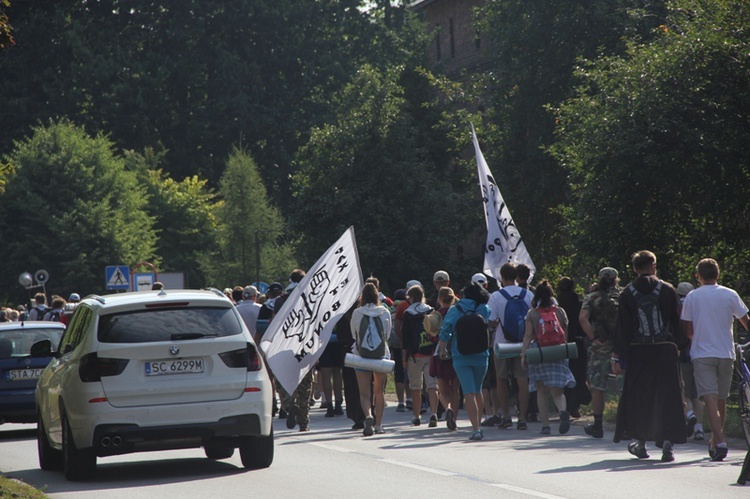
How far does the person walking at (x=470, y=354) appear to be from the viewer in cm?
1625

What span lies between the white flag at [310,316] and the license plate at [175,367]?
4244 millimetres

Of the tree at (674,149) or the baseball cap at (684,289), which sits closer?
the baseball cap at (684,289)

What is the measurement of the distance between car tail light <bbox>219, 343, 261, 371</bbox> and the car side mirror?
8.07ft

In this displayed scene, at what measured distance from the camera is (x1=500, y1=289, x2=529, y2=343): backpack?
1700cm

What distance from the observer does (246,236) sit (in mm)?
65375

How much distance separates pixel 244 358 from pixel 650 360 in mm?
3760

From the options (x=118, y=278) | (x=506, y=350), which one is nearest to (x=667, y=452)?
(x=506, y=350)

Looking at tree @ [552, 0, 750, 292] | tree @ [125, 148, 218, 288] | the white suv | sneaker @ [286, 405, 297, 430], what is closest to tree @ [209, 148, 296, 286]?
tree @ [125, 148, 218, 288]

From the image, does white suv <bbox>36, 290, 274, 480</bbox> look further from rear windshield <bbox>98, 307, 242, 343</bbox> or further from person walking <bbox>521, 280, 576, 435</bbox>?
person walking <bbox>521, 280, 576, 435</bbox>

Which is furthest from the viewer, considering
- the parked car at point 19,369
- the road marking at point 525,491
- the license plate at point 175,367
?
the parked car at point 19,369

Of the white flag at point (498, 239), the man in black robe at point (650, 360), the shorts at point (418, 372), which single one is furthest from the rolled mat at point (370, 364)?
the man in black robe at point (650, 360)

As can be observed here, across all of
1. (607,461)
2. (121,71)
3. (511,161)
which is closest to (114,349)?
(607,461)

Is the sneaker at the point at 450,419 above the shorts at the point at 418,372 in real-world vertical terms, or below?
below

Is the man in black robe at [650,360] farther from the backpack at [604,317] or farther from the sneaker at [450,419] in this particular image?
the sneaker at [450,419]
